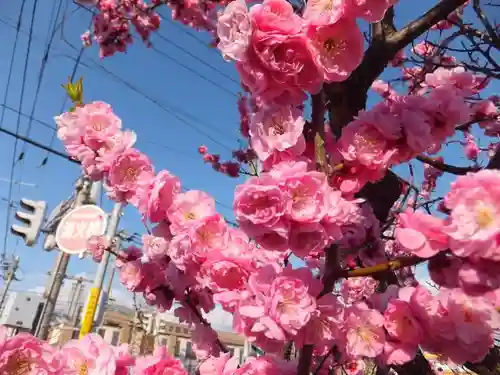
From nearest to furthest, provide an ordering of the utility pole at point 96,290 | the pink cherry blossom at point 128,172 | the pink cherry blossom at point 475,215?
the pink cherry blossom at point 475,215
the pink cherry blossom at point 128,172
the utility pole at point 96,290

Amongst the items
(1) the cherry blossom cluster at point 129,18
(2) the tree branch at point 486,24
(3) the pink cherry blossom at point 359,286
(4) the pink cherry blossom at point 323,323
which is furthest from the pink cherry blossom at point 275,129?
(1) the cherry blossom cluster at point 129,18

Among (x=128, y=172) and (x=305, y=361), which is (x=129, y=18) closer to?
(x=128, y=172)

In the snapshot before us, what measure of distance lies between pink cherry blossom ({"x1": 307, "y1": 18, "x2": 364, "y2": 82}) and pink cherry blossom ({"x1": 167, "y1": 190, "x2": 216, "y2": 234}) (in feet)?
2.10

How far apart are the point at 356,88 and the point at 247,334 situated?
1.60 m

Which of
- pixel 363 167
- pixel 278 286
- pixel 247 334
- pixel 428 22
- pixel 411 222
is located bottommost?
pixel 247 334

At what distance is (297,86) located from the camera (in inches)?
48.1

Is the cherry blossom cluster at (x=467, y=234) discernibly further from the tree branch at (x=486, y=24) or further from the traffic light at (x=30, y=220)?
the traffic light at (x=30, y=220)

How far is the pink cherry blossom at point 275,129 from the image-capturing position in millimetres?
1182

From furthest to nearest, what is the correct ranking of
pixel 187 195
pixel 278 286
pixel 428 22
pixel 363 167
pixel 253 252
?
pixel 428 22 < pixel 187 195 < pixel 253 252 < pixel 363 167 < pixel 278 286

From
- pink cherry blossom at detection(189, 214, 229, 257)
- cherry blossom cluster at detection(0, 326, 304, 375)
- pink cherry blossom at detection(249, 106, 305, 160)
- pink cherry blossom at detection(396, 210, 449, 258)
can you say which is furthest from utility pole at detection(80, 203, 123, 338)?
pink cherry blossom at detection(396, 210, 449, 258)

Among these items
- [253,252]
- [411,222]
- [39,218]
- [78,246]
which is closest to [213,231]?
[253,252]

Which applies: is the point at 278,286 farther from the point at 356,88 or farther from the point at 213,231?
the point at 356,88

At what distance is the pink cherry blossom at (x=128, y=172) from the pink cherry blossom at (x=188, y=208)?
14.1 inches

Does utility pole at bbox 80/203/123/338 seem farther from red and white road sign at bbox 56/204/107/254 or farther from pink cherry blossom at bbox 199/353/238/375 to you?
pink cherry blossom at bbox 199/353/238/375
